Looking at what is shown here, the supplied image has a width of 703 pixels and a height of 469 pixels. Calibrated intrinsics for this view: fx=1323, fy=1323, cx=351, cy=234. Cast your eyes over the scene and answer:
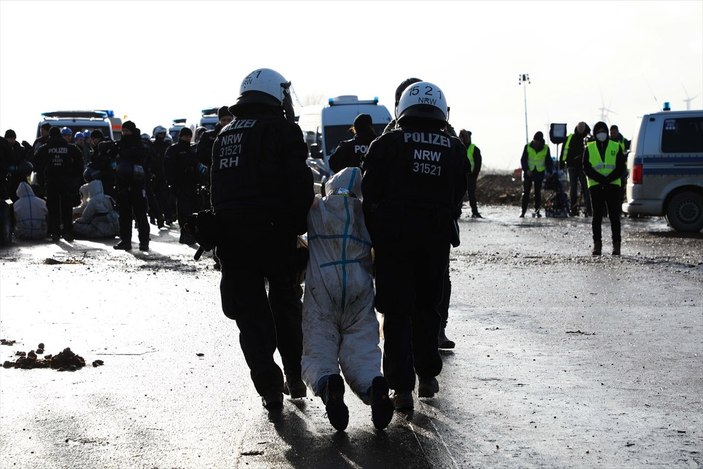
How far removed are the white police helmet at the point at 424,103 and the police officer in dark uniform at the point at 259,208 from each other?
62cm

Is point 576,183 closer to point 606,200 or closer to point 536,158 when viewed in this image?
point 536,158

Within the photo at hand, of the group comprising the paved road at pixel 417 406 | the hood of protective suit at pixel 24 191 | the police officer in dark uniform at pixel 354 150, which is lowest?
the paved road at pixel 417 406

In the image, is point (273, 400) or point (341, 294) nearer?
point (341, 294)

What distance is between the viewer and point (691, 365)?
8.84 meters

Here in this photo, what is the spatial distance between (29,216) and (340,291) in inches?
636

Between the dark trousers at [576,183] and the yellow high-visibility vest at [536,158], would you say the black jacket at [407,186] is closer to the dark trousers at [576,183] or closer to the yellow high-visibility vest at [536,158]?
the dark trousers at [576,183]

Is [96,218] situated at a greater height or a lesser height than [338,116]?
lesser

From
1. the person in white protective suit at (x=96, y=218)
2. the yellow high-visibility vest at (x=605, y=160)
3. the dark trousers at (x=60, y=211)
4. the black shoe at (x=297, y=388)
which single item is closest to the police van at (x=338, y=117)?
the person in white protective suit at (x=96, y=218)

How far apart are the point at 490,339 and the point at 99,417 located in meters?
3.80

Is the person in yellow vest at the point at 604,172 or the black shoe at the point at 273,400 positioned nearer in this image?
the black shoe at the point at 273,400

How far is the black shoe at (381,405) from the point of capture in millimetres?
6422

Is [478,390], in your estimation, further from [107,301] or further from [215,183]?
[107,301]

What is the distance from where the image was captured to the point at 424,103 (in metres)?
7.15

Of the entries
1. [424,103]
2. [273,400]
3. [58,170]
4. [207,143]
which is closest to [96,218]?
[58,170]
